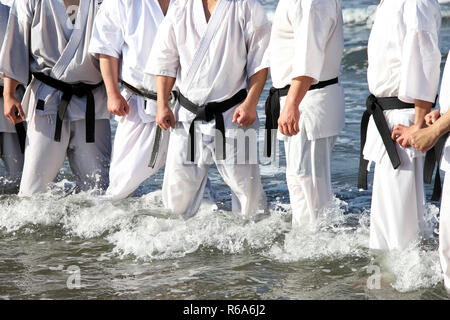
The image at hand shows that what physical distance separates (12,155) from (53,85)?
3.19 feet

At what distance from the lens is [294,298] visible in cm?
380

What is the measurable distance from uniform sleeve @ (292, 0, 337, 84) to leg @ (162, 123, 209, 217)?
99 centimetres

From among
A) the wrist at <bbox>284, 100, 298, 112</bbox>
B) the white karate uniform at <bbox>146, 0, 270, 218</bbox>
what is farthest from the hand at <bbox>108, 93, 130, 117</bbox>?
the wrist at <bbox>284, 100, 298, 112</bbox>

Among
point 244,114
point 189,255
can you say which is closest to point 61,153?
point 189,255

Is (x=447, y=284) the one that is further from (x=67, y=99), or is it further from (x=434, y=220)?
(x=67, y=99)

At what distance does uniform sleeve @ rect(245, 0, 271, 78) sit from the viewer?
452 centimetres

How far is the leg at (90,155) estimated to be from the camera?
5508mm

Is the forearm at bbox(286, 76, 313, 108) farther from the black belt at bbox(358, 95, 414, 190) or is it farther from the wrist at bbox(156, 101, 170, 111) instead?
the wrist at bbox(156, 101, 170, 111)

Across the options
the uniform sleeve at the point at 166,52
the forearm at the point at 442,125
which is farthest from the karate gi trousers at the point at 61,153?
the forearm at the point at 442,125

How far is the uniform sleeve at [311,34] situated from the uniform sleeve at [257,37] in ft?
1.39

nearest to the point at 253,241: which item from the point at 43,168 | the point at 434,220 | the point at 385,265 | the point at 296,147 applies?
the point at 296,147

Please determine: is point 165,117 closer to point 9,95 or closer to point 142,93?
point 142,93

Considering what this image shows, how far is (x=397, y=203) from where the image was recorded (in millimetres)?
3805

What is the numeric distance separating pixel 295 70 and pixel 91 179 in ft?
7.07
